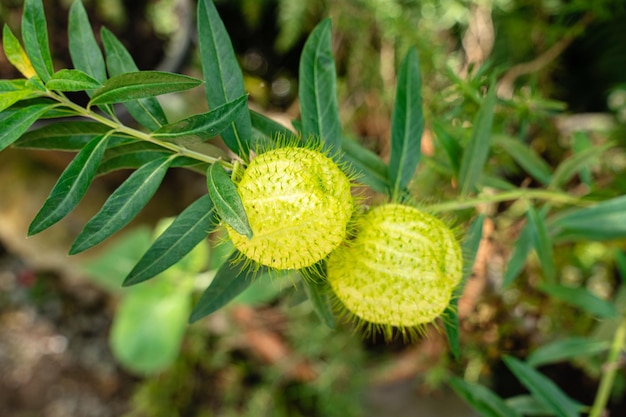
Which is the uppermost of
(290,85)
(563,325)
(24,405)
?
(290,85)

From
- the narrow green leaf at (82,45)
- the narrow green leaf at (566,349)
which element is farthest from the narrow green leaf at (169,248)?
the narrow green leaf at (566,349)

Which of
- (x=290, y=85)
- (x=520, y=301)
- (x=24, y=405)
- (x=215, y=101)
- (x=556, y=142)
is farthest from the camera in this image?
(x=24, y=405)

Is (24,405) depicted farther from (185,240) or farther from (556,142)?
(556,142)

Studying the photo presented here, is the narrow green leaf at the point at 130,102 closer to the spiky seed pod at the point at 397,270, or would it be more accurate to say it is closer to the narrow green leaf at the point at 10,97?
the narrow green leaf at the point at 10,97

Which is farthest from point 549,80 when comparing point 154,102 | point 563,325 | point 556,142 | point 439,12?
point 154,102

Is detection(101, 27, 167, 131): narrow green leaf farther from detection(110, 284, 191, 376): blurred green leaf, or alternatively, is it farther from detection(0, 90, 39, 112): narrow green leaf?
detection(110, 284, 191, 376): blurred green leaf

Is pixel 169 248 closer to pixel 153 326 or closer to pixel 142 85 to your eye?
pixel 142 85
